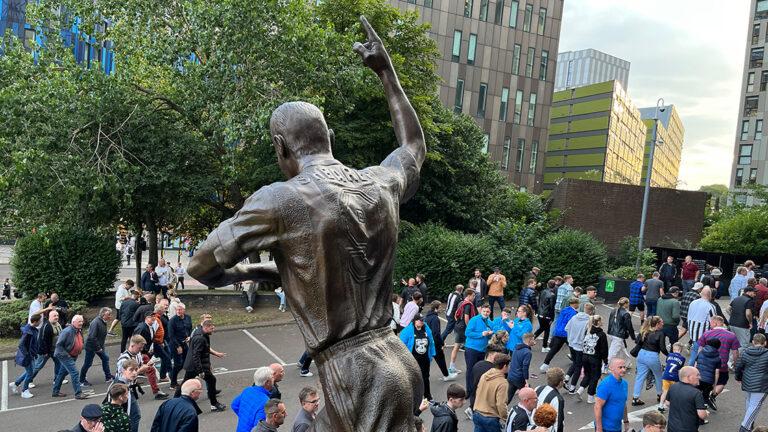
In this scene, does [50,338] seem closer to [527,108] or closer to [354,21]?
[354,21]

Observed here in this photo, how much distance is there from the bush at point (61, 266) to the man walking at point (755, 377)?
17.6m

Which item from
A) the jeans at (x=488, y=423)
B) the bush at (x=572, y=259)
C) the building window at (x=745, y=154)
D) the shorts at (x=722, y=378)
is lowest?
the jeans at (x=488, y=423)

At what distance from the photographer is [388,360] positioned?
2.44 metres

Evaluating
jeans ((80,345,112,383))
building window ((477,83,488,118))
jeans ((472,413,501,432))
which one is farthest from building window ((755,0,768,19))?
jeans ((80,345,112,383))

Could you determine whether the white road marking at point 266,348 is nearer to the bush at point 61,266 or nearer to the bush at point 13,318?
the bush at point 13,318

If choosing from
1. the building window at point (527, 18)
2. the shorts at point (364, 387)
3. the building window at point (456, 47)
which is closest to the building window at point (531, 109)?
the building window at point (527, 18)

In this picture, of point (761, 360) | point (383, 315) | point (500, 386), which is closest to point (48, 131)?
point (500, 386)

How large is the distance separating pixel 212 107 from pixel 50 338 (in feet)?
26.2

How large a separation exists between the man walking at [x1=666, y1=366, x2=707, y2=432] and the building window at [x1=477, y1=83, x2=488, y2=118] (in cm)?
4025

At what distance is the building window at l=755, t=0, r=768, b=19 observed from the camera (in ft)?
186

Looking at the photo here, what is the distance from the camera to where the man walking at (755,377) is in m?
9.11

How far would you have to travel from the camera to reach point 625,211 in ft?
97.8

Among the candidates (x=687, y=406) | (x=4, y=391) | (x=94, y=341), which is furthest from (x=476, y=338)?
(x=4, y=391)

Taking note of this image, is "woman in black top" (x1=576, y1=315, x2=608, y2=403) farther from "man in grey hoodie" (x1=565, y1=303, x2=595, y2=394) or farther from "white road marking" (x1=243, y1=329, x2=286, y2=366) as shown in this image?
"white road marking" (x1=243, y1=329, x2=286, y2=366)
